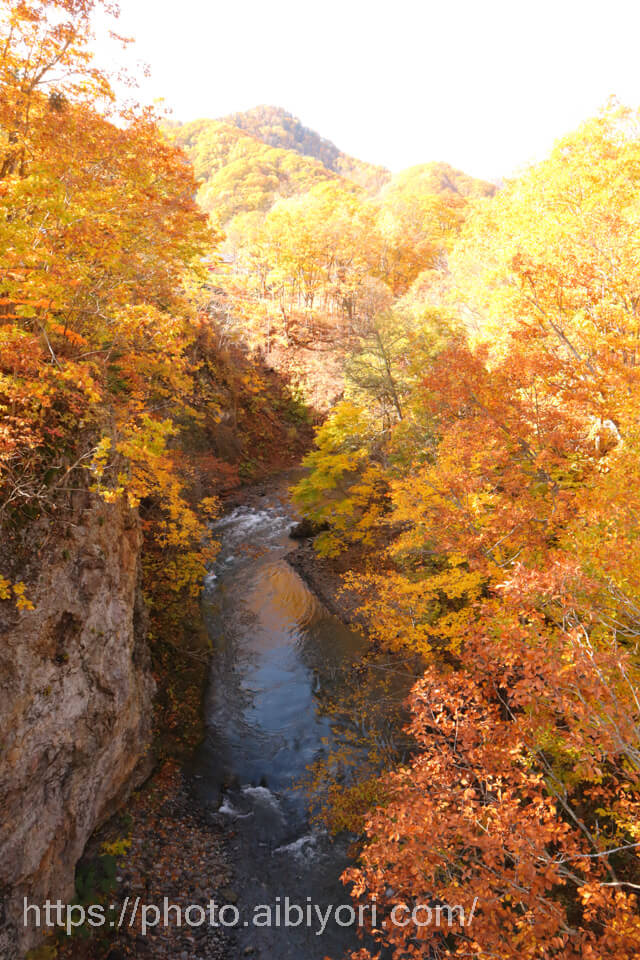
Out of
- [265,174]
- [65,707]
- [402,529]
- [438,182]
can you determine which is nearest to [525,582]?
[65,707]

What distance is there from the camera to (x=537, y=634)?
8141 millimetres

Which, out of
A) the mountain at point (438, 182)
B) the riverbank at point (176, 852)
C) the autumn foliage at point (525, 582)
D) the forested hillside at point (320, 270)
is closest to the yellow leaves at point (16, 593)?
the riverbank at point (176, 852)

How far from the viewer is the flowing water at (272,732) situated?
9.80m

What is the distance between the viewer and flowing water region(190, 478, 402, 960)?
9.80 metres

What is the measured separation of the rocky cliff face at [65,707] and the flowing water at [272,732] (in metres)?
3.23

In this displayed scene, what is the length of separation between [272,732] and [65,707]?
7.81 meters

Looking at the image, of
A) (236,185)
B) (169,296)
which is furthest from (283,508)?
(236,185)

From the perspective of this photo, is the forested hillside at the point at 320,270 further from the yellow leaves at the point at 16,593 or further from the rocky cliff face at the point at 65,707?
the yellow leaves at the point at 16,593

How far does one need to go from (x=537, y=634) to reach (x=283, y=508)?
74.5 ft

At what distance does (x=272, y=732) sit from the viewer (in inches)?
560

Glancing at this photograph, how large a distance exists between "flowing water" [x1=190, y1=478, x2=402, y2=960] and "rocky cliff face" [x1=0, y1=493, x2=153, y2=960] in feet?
10.6

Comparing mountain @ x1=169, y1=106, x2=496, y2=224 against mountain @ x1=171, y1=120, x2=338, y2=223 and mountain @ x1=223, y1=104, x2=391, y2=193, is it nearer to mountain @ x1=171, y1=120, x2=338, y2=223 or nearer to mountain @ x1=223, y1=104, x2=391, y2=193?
mountain @ x1=171, y1=120, x2=338, y2=223

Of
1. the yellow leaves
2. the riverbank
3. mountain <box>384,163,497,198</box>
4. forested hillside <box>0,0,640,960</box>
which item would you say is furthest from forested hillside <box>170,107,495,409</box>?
mountain <box>384,163,497,198</box>

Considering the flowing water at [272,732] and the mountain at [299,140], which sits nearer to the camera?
the flowing water at [272,732]
